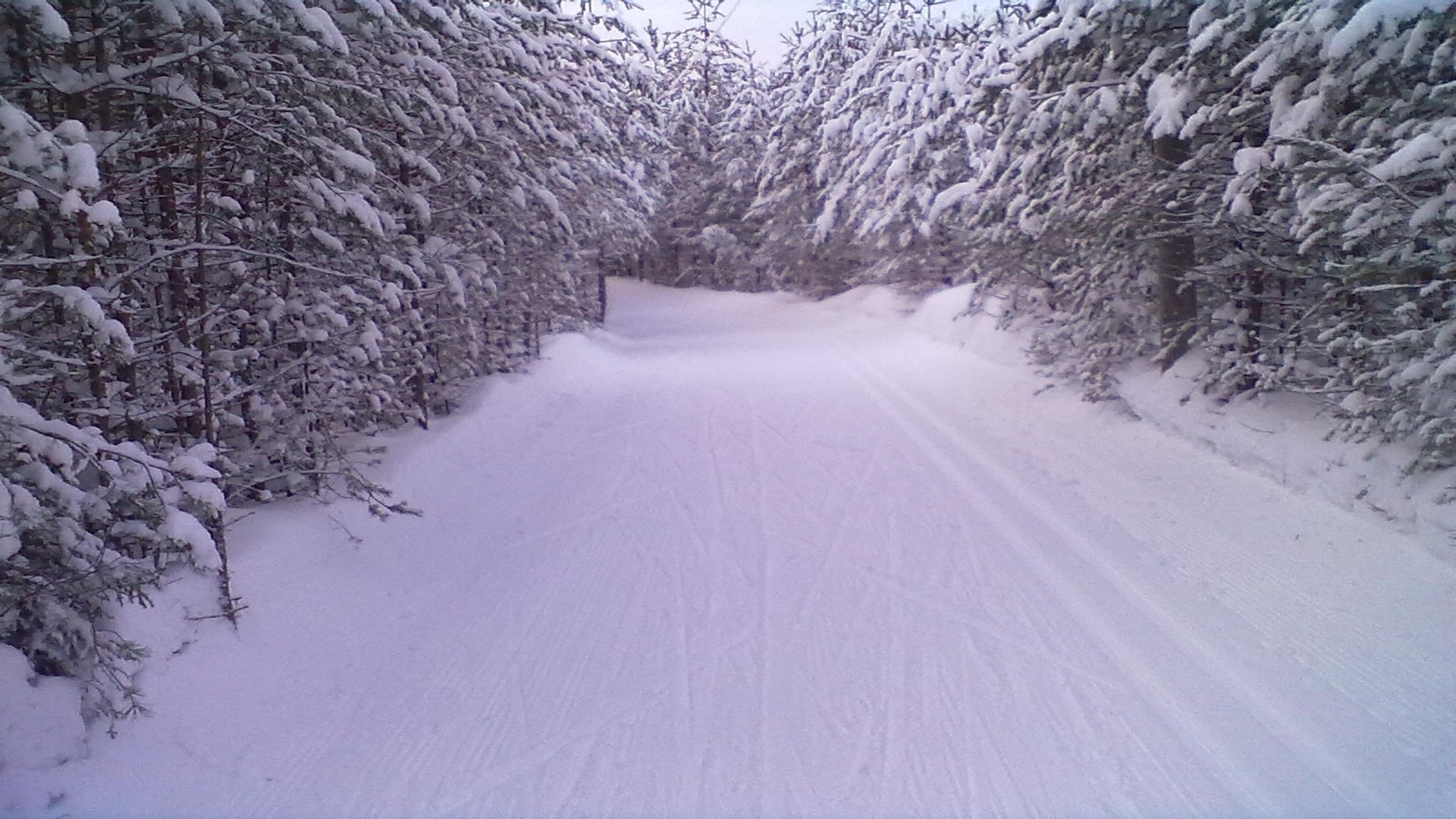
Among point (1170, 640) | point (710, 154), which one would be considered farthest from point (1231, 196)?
point (710, 154)

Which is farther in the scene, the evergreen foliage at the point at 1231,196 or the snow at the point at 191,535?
the evergreen foliage at the point at 1231,196

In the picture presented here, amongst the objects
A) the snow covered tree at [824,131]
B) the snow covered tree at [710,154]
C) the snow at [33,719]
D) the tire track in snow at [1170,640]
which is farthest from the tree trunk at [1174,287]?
the snow covered tree at [710,154]

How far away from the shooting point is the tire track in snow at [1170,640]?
353 cm

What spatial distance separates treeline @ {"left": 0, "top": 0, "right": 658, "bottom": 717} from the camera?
363 cm

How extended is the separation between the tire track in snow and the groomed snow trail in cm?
2

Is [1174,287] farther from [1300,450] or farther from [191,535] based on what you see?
[191,535]

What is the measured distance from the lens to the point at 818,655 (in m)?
4.79

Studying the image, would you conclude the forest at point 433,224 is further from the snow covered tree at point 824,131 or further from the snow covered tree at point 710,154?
the snow covered tree at point 710,154

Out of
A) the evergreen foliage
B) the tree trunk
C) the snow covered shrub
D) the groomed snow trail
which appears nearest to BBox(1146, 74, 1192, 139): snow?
the evergreen foliage

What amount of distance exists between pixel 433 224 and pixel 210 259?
490 cm

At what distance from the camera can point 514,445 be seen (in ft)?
32.3

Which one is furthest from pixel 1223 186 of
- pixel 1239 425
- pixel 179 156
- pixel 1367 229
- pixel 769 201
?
pixel 769 201

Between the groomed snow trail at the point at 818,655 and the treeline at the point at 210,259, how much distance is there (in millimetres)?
613

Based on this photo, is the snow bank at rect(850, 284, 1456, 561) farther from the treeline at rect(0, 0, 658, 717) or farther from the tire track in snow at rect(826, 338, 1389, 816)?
the treeline at rect(0, 0, 658, 717)
